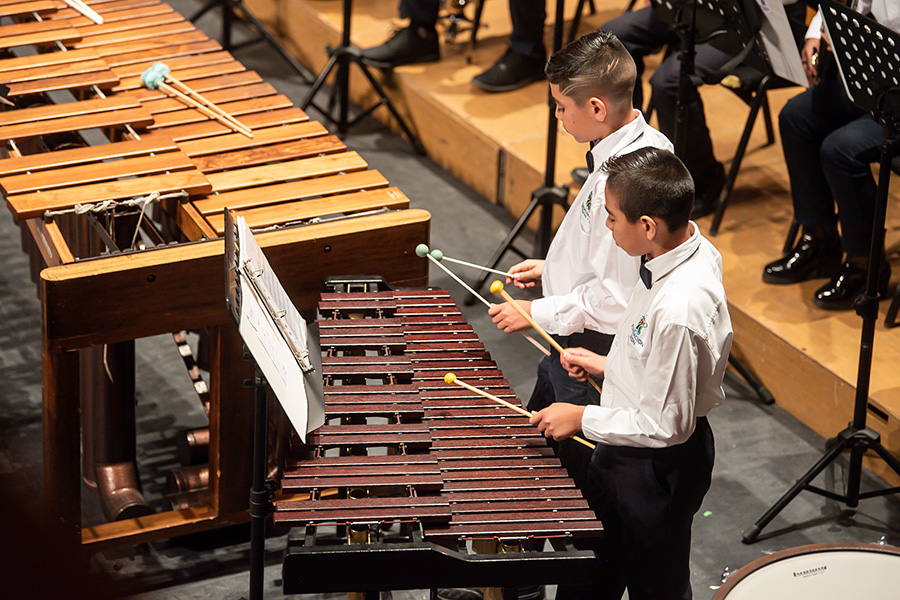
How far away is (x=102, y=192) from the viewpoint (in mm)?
3195

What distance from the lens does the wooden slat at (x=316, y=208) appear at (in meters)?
3.19

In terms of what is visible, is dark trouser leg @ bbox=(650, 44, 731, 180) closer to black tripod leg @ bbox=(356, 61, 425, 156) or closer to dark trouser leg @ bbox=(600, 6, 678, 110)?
dark trouser leg @ bbox=(600, 6, 678, 110)

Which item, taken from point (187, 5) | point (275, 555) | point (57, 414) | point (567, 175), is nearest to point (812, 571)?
point (275, 555)

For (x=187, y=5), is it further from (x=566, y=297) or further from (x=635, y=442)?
(x=635, y=442)

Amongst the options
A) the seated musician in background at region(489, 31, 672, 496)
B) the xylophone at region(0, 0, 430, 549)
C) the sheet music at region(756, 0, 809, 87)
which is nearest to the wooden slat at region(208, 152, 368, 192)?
the xylophone at region(0, 0, 430, 549)

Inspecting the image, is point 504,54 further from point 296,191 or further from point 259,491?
point 259,491

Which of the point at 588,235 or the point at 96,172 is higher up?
the point at 588,235

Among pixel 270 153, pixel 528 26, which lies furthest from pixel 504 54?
pixel 270 153

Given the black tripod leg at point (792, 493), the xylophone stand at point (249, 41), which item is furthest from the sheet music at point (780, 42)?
the xylophone stand at point (249, 41)

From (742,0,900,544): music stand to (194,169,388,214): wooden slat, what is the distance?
137cm

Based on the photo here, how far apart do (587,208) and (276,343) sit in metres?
0.87

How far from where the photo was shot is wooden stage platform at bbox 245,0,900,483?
13.0 ft

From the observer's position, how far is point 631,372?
2354 millimetres

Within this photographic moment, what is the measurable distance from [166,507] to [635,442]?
6.25 feet
